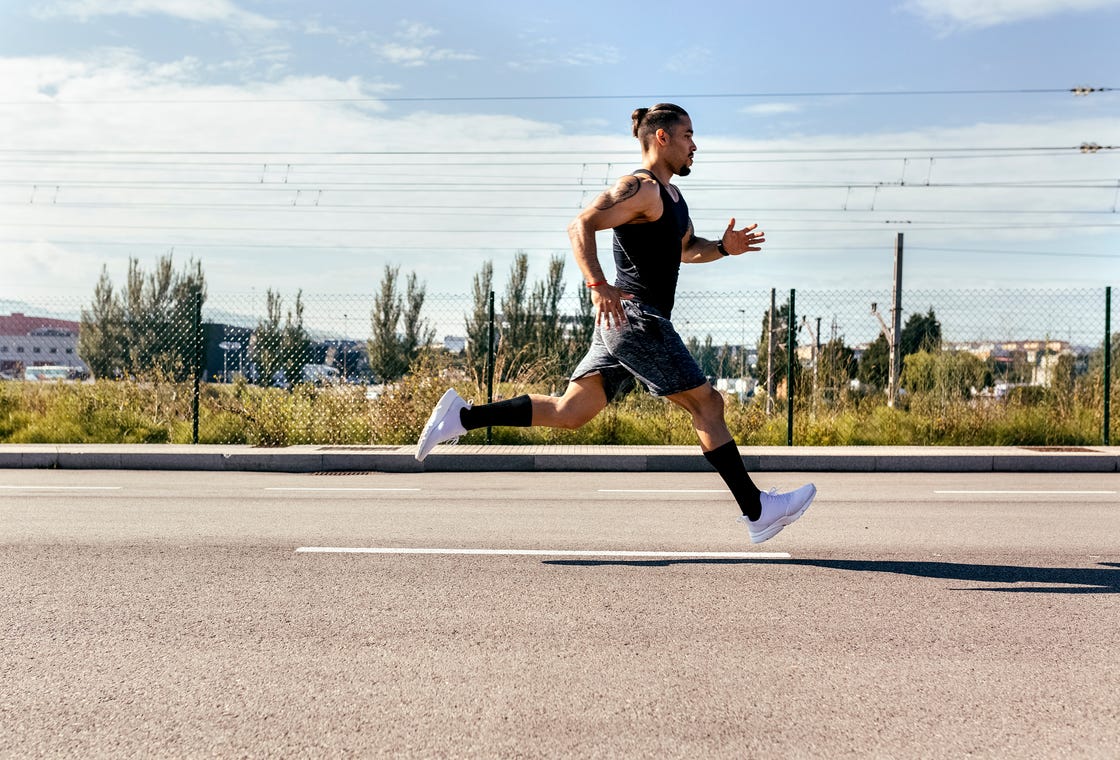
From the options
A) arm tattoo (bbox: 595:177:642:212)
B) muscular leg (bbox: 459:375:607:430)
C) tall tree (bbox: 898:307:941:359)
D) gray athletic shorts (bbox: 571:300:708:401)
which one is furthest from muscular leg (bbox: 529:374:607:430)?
tall tree (bbox: 898:307:941:359)

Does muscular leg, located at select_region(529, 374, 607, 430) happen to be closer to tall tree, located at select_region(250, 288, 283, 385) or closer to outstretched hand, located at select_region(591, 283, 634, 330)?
outstretched hand, located at select_region(591, 283, 634, 330)

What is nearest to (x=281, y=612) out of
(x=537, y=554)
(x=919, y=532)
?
(x=537, y=554)

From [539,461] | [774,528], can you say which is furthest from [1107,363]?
[774,528]

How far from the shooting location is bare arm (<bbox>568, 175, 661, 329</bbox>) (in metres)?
4.60

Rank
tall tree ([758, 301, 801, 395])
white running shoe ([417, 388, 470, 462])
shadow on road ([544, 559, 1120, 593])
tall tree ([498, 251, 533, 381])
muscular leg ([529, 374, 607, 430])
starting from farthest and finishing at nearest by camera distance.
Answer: tall tree ([498, 251, 533, 381]), tall tree ([758, 301, 801, 395]), white running shoe ([417, 388, 470, 462]), muscular leg ([529, 374, 607, 430]), shadow on road ([544, 559, 1120, 593])

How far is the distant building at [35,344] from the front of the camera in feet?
50.8

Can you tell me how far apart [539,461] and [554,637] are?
7258 millimetres

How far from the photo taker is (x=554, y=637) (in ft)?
11.8

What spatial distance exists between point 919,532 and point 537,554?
7.62 feet

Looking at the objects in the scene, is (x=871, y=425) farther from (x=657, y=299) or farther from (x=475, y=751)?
(x=475, y=751)

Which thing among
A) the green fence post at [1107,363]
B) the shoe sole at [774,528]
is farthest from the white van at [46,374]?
the green fence post at [1107,363]

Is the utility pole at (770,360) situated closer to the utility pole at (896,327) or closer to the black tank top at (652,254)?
the utility pole at (896,327)

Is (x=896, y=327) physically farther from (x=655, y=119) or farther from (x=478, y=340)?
(x=655, y=119)

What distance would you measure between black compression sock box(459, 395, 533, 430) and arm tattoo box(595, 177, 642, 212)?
1.05m
